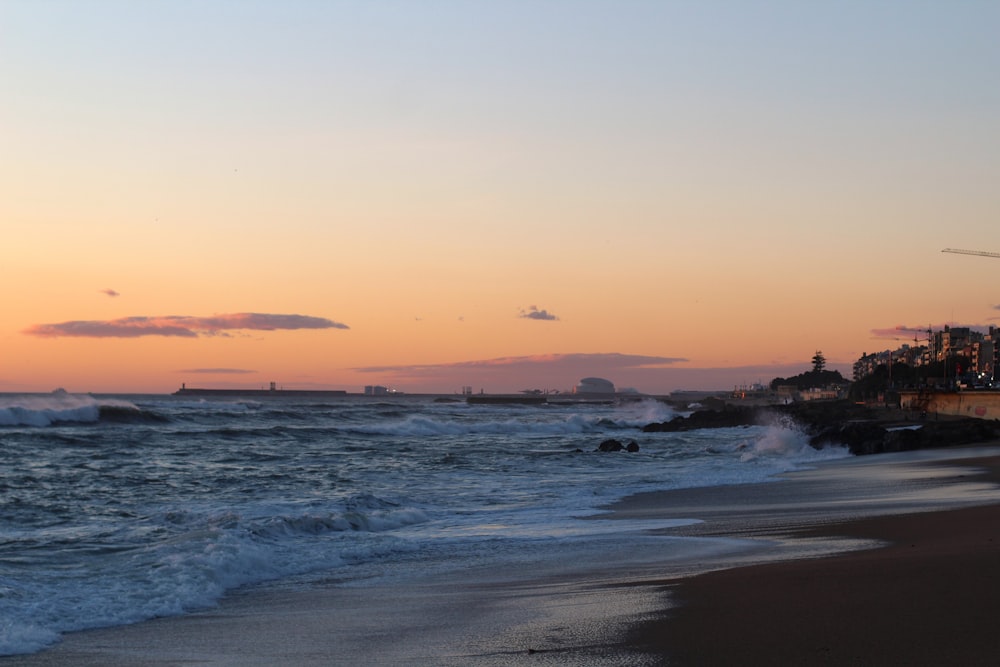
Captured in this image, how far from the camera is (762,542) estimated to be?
11547mm

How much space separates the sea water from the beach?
2.61 feet

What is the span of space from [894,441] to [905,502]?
69.0ft

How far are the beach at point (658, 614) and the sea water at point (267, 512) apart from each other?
0.79 meters

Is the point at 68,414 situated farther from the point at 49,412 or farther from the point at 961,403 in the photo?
the point at 961,403

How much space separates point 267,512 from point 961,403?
51.6 metres

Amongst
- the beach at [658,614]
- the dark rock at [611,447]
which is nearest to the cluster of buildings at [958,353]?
the dark rock at [611,447]

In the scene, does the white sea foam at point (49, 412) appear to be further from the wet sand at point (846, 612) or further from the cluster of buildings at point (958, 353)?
the cluster of buildings at point (958, 353)

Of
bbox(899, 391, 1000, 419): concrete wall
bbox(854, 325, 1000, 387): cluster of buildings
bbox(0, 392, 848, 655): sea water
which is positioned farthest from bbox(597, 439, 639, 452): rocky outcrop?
bbox(854, 325, 1000, 387): cluster of buildings

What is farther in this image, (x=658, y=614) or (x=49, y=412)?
(x=49, y=412)

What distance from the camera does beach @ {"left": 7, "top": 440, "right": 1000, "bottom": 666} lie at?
5.98 m

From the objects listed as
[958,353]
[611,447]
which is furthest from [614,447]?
[958,353]

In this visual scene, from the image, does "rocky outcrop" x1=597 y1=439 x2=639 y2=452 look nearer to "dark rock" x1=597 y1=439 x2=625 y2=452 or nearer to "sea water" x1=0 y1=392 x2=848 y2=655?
"dark rock" x1=597 y1=439 x2=625 y2=452

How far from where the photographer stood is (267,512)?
16.2 metres

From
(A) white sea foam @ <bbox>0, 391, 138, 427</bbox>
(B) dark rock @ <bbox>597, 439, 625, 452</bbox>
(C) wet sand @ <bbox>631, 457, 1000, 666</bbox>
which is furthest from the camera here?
(A) white sea foam @ <bbox>0, 391, 138, 427</bbox>
